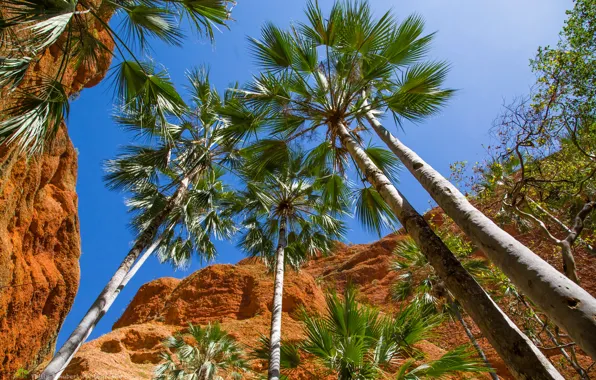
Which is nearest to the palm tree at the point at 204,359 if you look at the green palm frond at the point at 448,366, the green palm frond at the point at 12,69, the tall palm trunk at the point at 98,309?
the tall palm trunk at the point at 98,309

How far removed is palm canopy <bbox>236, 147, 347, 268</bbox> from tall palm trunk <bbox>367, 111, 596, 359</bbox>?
560 centimetres

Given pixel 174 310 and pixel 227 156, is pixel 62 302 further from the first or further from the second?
pixel 174 310

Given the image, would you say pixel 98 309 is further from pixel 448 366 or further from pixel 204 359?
pixel 448 366

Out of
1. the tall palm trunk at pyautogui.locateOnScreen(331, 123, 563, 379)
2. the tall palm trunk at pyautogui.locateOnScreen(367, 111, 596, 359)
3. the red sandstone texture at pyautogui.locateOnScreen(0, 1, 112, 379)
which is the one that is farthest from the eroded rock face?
the tall palm trunk at pyautogui.locateOnScreen(367, 111, 596, 359)

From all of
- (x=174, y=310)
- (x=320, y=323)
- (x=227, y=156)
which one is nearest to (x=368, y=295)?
(x=174, y=310)

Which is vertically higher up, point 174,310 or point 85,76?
point 85,76

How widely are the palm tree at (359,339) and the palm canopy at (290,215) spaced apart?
384 centimetres

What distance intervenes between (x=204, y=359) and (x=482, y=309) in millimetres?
7778

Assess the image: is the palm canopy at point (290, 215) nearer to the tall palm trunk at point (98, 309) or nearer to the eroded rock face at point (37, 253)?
the tall palm trunk at point (98, 309)

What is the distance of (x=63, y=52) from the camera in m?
4.44

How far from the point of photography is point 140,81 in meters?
5.49

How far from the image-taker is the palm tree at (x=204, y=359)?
26.1ft

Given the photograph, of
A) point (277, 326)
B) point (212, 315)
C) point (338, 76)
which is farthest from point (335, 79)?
point (212, 315)

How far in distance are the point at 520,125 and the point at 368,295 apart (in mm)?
17873
